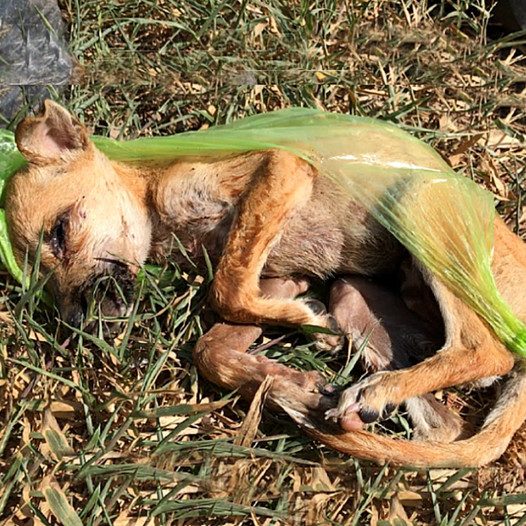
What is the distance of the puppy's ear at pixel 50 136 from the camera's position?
3951mm

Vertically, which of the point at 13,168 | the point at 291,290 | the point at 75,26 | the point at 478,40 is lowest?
the point at 291,290

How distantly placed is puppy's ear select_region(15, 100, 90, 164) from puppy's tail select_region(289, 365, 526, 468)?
1.77 m

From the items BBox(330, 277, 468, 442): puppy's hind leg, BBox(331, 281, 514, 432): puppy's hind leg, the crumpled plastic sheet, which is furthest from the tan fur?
the crumpled plastic sheet

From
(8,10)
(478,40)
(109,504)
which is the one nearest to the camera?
Result: (109,504)

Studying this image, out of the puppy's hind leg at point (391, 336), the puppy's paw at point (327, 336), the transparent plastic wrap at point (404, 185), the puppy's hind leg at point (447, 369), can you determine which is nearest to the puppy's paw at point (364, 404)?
the puppy's hind leg at point (447, 369)

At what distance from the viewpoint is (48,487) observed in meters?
3.76

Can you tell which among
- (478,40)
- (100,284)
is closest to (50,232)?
(100,284)

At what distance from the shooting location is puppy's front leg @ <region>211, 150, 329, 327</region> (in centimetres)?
392

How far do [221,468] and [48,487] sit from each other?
0.82 meters

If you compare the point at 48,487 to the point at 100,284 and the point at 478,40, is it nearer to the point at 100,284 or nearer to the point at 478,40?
the point at 100,284

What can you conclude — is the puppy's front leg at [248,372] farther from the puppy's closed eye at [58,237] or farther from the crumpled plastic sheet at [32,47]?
the crumpled plastic sheet at [32,47]

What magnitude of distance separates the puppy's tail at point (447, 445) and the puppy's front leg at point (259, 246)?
1.71ft

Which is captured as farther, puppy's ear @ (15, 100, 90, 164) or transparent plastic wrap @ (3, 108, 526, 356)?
puppy's ear @ (15, 100, 90, 164)

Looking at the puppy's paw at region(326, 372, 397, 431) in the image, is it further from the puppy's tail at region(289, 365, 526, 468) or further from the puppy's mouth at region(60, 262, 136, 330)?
the puppy's mouth at region(60, 262, 136, 330)
